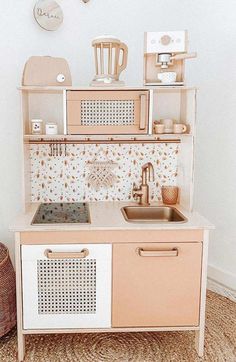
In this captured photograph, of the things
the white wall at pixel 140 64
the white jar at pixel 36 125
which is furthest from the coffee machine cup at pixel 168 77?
the white jar at pixel 36 125

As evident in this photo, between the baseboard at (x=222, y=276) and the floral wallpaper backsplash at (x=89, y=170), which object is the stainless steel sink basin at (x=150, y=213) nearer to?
the floral wallpaper backsplash at (x=89, y=170)

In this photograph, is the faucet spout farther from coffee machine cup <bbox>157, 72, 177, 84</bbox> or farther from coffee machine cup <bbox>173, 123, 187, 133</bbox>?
coffee machine cup <bbox>157, 72, 177, 84</bbox>

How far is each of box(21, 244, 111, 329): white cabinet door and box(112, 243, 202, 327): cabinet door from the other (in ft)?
0.24

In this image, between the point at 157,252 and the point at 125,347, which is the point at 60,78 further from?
the point at 125,347

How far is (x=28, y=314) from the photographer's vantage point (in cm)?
225

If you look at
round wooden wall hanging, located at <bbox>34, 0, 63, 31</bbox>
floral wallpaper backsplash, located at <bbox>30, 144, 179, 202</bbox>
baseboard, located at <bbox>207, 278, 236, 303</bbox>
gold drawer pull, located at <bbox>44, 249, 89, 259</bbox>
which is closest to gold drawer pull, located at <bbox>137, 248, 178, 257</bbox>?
gold drawer pull, located at <bbox>44, 249, 89, 259</bbox>

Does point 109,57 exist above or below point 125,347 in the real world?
above

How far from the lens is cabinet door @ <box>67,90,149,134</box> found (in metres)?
2.38

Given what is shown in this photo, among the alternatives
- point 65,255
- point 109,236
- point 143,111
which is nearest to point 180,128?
point 143,111

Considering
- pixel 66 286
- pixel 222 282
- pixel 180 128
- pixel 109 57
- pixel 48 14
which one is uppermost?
pixel 48 14

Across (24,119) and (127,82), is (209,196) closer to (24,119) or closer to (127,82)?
(127,82)

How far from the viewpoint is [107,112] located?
241cm

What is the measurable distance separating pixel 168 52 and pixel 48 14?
900 millimetres

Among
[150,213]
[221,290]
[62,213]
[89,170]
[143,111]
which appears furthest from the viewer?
[221,290]
